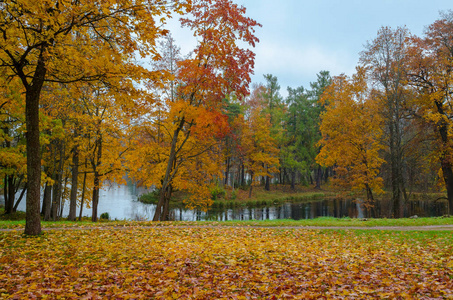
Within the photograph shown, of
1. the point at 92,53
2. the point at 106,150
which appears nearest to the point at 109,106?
the point at 106,150

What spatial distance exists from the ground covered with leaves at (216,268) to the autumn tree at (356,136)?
435 inches

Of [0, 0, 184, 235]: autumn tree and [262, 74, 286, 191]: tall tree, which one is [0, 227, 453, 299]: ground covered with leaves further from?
[262, 74, 286, 191]: tall tree

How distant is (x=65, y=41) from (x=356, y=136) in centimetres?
1785

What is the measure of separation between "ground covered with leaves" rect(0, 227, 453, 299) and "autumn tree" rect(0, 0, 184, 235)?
2646 millimetres

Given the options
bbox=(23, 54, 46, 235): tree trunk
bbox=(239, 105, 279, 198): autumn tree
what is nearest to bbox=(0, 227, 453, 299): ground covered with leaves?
bbox=(23, 54, 46, 235): tree trunk

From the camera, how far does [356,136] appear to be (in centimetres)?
2020

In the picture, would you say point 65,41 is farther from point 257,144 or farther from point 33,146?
point 257,144

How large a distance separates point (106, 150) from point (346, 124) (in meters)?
15.3

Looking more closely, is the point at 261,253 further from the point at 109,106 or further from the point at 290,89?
the point at 290,89

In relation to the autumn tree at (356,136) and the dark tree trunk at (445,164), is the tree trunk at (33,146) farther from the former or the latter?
the dark tree trunk at (445,164)

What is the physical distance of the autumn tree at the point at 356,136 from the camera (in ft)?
65.6

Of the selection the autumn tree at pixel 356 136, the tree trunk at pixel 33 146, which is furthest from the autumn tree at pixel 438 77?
the tree trunk at pixel 33 146

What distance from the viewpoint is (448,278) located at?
5324mm

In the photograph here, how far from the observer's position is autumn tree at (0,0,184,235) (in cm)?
630
